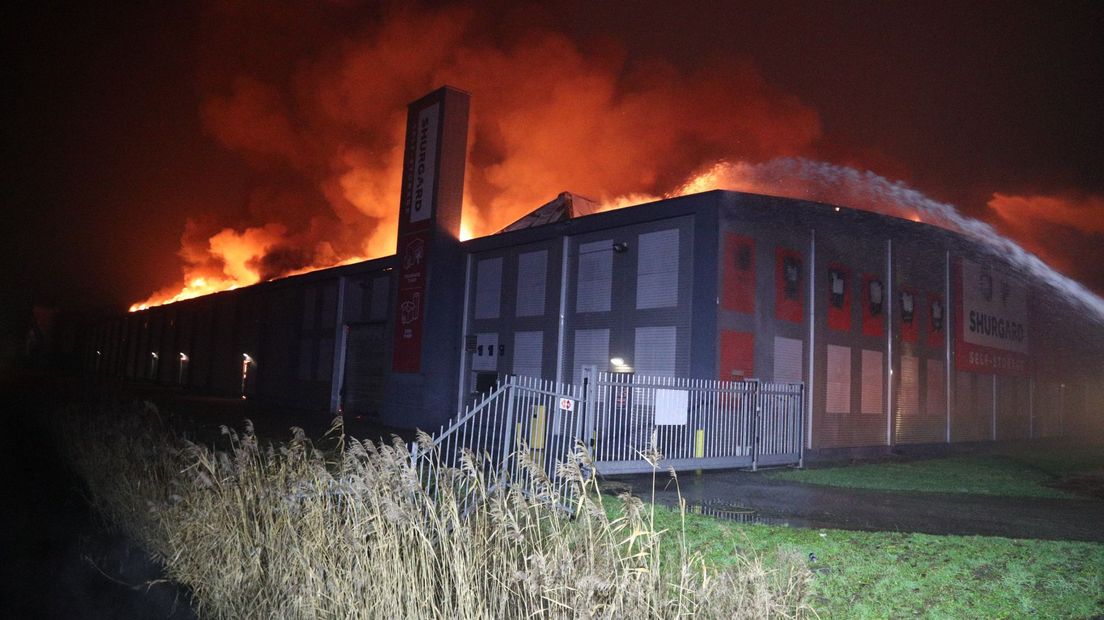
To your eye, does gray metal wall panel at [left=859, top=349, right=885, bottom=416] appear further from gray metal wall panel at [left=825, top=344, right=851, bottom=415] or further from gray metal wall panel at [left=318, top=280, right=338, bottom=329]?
gray metal wall panel at [left=318, top=280, right=338, bottom=329]

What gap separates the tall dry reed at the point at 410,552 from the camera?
4.04m

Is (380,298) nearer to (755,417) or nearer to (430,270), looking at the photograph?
(430,270)

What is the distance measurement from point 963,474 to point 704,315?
22.1 feet

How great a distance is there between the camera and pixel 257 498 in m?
6.48

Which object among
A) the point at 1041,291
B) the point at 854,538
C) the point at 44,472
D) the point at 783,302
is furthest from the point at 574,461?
the point at 1041,291

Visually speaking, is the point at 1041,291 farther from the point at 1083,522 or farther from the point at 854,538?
the point at 854,538

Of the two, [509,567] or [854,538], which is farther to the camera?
[854,538]

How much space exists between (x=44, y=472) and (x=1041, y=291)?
34262 millimetres

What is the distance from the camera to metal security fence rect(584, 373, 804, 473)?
11711mm

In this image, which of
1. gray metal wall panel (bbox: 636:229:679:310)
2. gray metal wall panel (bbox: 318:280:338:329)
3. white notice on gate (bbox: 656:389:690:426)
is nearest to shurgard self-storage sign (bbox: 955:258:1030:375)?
gray metal wall panel (bbox: 636:229:679:310)

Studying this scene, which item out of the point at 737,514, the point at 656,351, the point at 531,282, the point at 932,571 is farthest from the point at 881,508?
the point at 531,282

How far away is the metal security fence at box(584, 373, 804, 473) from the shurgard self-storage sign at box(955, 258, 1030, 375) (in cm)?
1307

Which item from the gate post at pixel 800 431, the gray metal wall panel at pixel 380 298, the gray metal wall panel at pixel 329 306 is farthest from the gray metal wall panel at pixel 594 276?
the gray metal wall panel at pixel 329 306

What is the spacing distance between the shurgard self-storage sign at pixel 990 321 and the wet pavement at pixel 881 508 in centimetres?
1577
